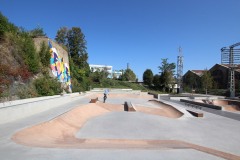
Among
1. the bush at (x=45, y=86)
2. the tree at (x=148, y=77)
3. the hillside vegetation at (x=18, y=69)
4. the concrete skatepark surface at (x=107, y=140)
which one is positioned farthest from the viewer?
the tree at (x=148, y=77)

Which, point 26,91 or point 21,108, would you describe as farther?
point 26,91

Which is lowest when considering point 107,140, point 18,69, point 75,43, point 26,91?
point 107,140

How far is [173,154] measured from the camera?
20.4ft

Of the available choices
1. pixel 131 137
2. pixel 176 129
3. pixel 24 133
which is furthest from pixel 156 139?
pixel 24 133

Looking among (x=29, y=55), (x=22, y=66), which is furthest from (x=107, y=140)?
(x=29, y=55)

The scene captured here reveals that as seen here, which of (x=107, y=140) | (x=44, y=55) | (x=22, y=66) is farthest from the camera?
(x=44, y=55)

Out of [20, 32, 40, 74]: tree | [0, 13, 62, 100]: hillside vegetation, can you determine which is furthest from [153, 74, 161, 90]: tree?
[20, 32, 40, 74]: tree

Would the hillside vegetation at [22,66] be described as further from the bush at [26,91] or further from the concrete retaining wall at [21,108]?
the concrete retaining wall at [21,108]

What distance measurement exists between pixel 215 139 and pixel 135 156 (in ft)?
20.1

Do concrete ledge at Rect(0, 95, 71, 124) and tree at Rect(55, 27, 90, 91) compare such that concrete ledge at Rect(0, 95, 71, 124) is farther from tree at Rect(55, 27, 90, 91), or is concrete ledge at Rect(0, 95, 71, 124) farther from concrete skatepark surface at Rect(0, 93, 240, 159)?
tree at Rect(55, 27, 90, 91)

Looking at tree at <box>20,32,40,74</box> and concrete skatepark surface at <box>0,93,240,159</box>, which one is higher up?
tree at <box>20,32,40,74</box>

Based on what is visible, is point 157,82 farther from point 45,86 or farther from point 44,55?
point 45,86

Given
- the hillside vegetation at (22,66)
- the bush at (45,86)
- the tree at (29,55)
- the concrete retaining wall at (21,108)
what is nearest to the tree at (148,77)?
the hillside vegetation at (22,66)

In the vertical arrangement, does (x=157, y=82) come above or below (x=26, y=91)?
above
